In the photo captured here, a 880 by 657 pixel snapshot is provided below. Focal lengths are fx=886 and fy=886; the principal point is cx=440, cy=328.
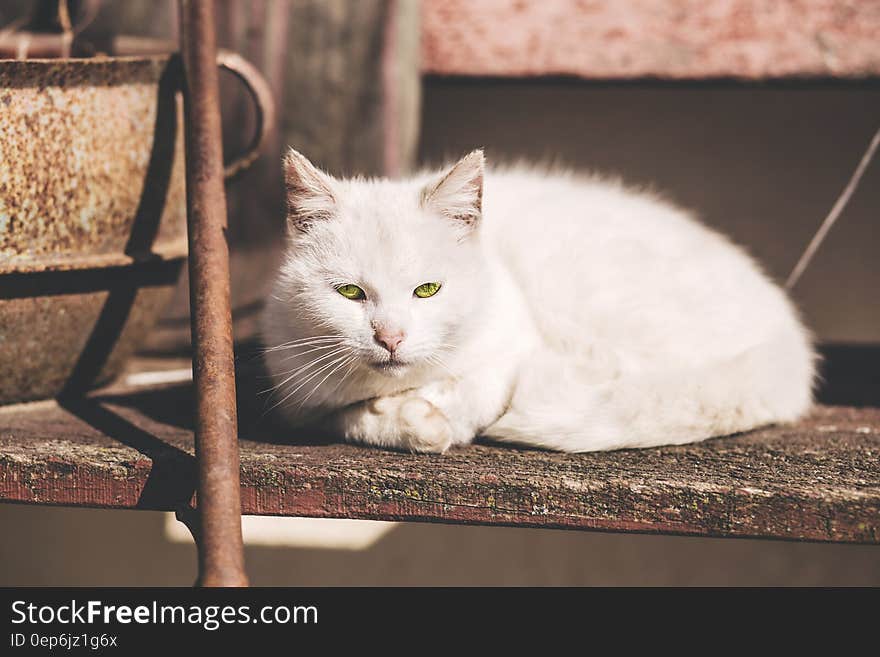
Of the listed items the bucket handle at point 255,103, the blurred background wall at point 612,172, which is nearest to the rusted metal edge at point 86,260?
the bucket handle at point 255,103

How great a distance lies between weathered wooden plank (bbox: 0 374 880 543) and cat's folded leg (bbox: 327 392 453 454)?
0.03 metres

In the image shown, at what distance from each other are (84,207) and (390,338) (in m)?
0.73

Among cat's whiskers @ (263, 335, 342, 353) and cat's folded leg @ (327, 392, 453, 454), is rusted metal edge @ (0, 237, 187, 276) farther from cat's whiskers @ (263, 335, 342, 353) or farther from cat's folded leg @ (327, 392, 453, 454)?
cat's folded leg @ (327, 392, 453, 454)

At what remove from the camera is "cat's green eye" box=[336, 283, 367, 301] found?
5.10 ft

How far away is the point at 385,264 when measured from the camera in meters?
1.53

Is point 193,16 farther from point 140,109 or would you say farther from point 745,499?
point 745,499

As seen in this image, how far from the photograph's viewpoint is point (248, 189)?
248 centimetres

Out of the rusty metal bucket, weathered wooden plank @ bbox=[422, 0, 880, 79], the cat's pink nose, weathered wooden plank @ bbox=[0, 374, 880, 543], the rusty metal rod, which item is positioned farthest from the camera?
weathered wooden plank @ bbox=[422, 0, 880, 79]

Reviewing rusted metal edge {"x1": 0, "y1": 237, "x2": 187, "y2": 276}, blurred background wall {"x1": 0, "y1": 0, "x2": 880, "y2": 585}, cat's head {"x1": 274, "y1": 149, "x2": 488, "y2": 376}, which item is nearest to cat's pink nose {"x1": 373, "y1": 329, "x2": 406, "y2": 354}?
cat's head {"x1": 274, "y1": 149, "x2": 488, "y2": 376}

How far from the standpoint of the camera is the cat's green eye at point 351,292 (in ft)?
5.10

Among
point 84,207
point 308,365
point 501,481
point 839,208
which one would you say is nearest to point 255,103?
point 84,207

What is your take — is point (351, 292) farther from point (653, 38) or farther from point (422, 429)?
point (653, 38)

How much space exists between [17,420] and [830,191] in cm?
220

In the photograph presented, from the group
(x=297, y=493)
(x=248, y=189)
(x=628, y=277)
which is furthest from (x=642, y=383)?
(x=248, y=189)
